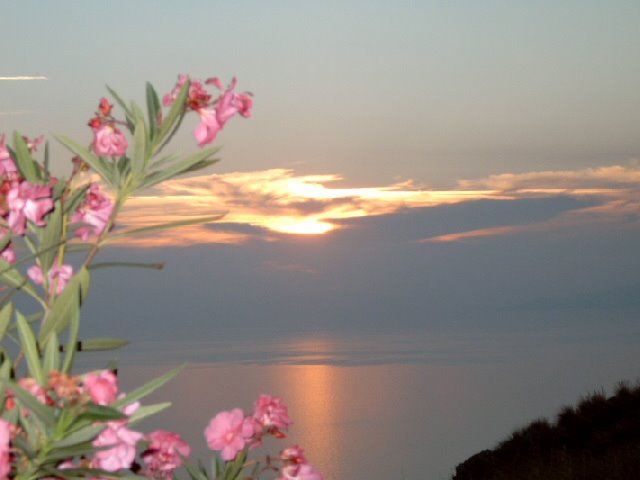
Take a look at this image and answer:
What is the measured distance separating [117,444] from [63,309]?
36 cm

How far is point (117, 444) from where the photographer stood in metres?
2.02

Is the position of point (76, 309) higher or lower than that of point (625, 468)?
higher

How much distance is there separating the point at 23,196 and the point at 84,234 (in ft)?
1.07

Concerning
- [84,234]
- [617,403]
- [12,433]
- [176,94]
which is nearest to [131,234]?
[84,234]

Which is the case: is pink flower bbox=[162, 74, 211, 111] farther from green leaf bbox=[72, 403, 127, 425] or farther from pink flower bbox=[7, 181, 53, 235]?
green leaf bbox=[72, 403, 127, 425]

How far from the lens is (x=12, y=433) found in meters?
1.91

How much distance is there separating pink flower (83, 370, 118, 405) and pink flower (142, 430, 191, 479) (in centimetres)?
69

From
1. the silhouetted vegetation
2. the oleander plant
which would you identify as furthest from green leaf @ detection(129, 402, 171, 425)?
the silhouetted vegetation

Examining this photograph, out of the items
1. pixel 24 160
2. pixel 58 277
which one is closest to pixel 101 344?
pixel 58 277

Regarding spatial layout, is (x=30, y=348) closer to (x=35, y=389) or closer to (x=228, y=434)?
(x=35, y=389)

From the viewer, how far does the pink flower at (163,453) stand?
255cm

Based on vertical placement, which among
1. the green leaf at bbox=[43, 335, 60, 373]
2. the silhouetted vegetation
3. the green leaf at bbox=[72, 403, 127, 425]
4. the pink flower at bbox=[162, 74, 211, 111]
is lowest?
the silhouetted vegetation

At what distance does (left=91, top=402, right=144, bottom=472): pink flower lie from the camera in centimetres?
200

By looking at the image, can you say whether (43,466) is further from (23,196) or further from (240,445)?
(240,445)
